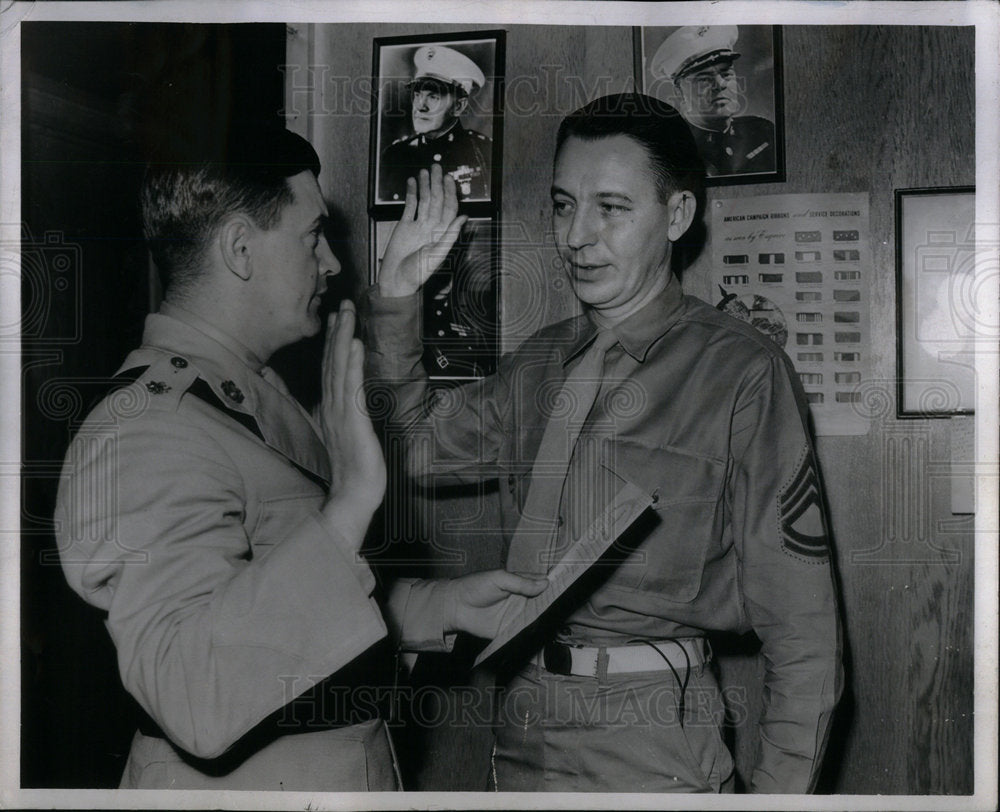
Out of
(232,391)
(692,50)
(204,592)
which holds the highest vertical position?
(692,50)

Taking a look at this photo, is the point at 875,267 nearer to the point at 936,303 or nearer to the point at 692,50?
the point at 936,303

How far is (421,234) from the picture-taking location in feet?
3.73

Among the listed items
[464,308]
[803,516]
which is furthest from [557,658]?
[464,308]

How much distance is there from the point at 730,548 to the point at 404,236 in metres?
0.56

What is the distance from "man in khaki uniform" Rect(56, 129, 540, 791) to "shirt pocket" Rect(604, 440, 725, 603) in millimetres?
132

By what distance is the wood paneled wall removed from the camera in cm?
113

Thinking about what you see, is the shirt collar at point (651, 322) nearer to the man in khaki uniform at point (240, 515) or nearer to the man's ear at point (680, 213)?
the man's ear at point (680, 213)

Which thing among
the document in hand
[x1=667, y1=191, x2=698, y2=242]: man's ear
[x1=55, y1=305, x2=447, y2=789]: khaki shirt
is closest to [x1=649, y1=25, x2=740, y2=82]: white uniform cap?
[x1=667, y1=191, x2=698, y2=242]: man's ear

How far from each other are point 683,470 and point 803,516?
16 centimetres

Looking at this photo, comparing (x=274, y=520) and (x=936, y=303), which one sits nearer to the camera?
(x=274, y=520)

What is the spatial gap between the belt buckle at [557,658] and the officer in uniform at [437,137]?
0.57 metres

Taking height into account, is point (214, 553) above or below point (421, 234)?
below

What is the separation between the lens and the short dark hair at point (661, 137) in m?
1.12

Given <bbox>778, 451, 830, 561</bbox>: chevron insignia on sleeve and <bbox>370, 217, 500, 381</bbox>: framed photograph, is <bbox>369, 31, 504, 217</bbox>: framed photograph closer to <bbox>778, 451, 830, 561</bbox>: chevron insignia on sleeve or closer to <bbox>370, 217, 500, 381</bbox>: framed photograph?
<bbox>370, 217, 500, 381</bbox>: framed photograph
